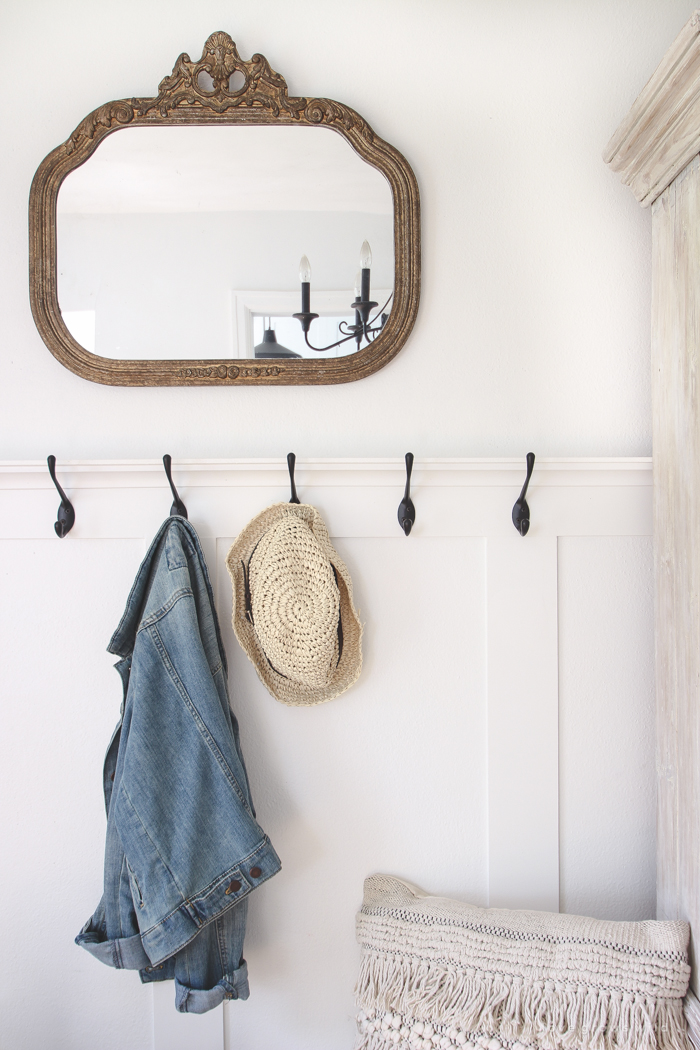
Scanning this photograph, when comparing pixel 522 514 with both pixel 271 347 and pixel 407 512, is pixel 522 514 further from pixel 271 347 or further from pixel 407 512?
pixel 271 347

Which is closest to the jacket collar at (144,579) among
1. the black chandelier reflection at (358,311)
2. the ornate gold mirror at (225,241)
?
the ornate gold mirror at (225,241)

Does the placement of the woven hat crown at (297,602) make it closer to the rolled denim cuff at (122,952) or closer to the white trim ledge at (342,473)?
the white trim ledge at (342,473)

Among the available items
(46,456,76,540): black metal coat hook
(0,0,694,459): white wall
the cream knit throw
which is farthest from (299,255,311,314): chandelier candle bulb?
the cream knit throw

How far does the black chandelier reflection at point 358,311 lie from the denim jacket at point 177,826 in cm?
39

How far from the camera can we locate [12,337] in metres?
0.98

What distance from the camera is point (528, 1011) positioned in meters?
0.80

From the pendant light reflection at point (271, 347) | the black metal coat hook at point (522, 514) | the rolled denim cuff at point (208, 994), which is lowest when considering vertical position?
the rolled denim cuff at point (208, 994)

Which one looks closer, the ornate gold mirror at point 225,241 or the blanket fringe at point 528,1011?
the blanket fringe at point 528,1011

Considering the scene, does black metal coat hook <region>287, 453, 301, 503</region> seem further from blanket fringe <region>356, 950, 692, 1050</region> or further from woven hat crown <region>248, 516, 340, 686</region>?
blanket fringe <region>356, 950, 692, 1050</region>

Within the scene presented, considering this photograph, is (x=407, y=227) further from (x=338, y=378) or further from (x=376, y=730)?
(x=376, y=730)

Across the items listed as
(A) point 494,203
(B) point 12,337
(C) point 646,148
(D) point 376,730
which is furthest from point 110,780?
(C) point 646,148

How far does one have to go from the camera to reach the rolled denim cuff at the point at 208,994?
2.78 feet

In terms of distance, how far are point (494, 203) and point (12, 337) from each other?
80 centimetres

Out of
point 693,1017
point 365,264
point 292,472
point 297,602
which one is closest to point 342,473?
point 292,472
